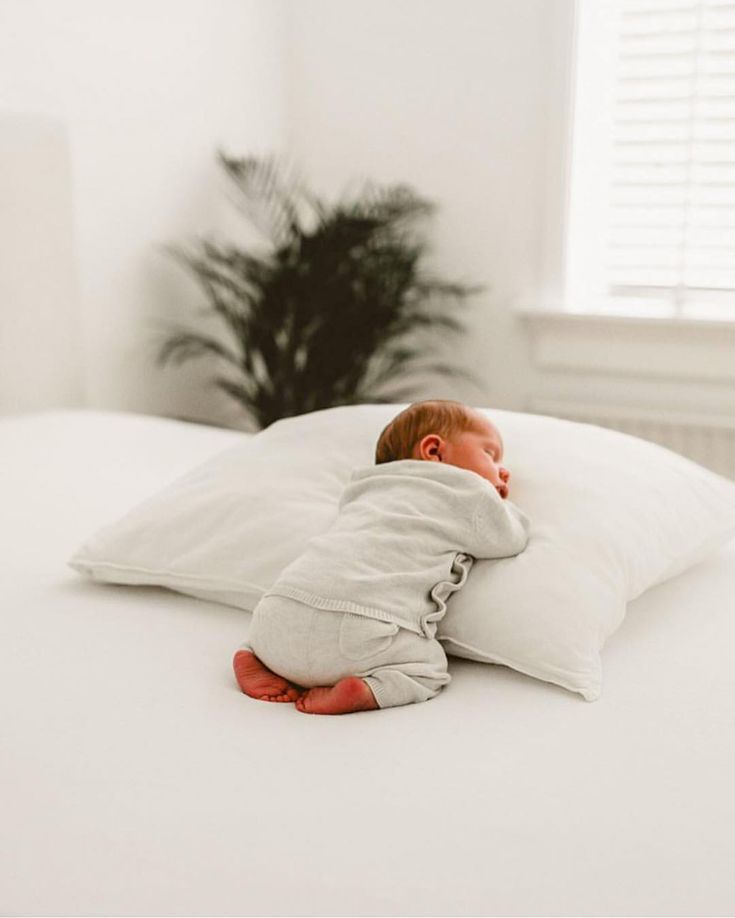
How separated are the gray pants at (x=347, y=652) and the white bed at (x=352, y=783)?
26 millimetres

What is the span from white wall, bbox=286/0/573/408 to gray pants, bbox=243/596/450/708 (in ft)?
6.18

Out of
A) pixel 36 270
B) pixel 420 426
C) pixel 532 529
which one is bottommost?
pixel 532 529

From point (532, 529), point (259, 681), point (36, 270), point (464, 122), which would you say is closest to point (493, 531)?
point (532, 529)

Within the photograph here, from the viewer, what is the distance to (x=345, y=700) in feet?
3.50

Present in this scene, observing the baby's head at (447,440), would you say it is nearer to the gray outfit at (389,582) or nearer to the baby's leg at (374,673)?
the gray outfit at (389,582)

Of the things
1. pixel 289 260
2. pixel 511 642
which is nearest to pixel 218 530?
pixel 511 642

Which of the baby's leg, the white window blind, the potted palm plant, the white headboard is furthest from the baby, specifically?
the white window blind

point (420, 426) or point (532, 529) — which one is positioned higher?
point (420, 426)

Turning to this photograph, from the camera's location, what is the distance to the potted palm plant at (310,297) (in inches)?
105

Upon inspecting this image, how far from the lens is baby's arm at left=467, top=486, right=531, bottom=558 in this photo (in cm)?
120

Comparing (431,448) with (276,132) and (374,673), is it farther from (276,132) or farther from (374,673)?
(276,132)

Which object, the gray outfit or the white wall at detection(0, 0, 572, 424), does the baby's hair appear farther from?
the white wall at detection(0, 0, 572, 424)

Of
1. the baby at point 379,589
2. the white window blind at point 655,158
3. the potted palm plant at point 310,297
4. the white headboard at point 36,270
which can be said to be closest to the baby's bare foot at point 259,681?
the baby at point 379,589

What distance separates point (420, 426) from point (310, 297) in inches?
54.8
